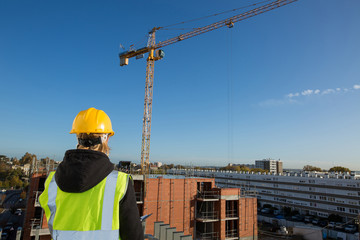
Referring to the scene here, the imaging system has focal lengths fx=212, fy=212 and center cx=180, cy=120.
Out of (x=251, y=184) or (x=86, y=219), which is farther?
(x=251, y=184)

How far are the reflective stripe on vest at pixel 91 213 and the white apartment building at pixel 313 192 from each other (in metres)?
26.2

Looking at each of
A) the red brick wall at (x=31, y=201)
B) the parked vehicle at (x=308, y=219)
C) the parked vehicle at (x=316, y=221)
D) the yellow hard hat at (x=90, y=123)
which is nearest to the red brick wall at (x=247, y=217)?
the parked vehicle at (x=316, y=221)

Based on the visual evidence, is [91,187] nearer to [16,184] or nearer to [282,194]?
[282,194]

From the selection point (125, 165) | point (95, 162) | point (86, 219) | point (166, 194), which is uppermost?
point (95, 162)

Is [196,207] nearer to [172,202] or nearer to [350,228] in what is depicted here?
[172,202]

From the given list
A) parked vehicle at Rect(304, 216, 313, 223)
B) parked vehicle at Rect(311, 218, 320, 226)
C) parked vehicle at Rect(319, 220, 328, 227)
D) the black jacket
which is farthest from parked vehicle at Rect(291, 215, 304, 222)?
the black jacket

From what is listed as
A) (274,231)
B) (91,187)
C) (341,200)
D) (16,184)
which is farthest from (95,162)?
(16,184)

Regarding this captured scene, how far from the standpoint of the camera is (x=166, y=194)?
2145 centimetres

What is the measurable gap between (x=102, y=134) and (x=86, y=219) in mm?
696

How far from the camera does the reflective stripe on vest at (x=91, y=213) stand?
4.41ft

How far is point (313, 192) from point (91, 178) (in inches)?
1807

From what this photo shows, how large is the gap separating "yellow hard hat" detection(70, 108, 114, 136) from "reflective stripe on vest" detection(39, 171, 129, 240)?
0.58 metres

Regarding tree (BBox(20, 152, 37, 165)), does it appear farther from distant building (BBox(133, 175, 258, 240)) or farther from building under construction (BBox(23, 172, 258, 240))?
distant building (BBox(133, 175, 258, 240))

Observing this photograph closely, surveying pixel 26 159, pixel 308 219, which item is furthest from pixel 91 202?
pixel 26 159
